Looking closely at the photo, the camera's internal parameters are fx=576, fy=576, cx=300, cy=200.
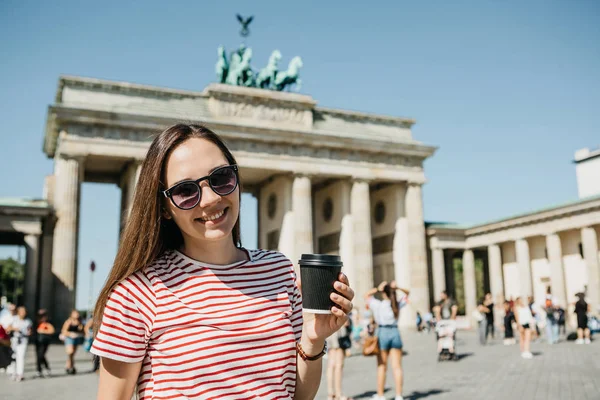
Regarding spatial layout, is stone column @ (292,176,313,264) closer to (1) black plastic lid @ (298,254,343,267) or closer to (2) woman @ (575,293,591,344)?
(2) woman @ (575,293,591,344)

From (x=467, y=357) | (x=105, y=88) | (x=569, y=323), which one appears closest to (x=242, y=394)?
(x=467, y=357)

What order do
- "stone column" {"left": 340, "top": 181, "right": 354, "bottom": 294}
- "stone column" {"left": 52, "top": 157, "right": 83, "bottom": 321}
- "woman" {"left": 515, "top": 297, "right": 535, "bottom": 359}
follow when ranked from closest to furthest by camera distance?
"woman" {"left": 515, "top": 297, "right": 535, "bottom": 359}, "stone column" {"left": 52, "top": 157, "right": 83, "bottom": 321}, "stone column" {"left": 340, "top": 181, "right": 354, "bottom": 294}

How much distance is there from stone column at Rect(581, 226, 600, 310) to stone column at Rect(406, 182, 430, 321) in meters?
10.8

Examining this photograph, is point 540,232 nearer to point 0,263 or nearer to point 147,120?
point 147,120

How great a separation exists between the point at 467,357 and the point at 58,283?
2373 centimetres

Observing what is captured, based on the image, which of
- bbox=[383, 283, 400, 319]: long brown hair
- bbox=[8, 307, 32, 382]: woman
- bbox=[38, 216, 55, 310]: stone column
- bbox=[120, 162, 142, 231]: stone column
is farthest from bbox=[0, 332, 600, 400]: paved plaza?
bbox=[120, 162, 142, 231]: stone column

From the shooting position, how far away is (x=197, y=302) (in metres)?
2.16

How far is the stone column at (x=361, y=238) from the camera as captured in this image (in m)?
39.9

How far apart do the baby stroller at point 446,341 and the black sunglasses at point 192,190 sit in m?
16.3

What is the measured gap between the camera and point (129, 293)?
6.84 feet

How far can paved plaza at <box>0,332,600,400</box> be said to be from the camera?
35.7ft

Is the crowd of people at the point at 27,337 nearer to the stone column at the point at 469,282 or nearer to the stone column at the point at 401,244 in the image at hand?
the stone column at the point at 401,244

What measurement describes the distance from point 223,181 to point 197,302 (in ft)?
1.65

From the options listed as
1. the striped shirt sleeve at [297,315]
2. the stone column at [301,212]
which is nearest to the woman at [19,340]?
the striped shirt sleeve at [297,315]
